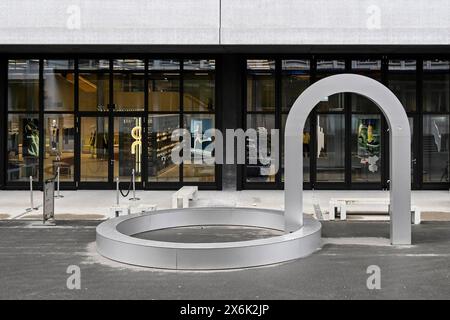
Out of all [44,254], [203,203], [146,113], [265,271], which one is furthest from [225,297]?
[146,113]

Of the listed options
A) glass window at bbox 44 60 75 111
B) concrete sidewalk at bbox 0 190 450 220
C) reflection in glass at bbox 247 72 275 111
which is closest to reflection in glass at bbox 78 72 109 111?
glass window at bbox 44 60 75 111

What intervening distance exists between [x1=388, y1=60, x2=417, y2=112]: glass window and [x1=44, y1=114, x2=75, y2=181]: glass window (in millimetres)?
11319

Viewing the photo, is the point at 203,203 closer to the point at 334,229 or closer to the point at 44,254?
the point at 334,229

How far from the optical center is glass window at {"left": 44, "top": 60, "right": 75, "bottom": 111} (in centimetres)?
2159

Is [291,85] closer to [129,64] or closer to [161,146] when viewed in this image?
[161,146]

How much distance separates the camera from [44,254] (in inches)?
416

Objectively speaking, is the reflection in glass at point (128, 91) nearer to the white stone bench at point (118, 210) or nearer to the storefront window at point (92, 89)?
the storefront window at point (92, 89)

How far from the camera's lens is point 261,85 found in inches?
851

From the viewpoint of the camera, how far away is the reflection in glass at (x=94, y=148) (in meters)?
21.5

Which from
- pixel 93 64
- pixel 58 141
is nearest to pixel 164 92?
pixel 93 64

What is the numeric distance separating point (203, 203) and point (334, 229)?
562 cm

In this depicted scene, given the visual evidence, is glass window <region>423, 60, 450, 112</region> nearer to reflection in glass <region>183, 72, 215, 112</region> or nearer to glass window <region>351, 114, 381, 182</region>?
glass window <region>351, 114, 381, 182</region>

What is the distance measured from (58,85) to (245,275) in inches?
580
